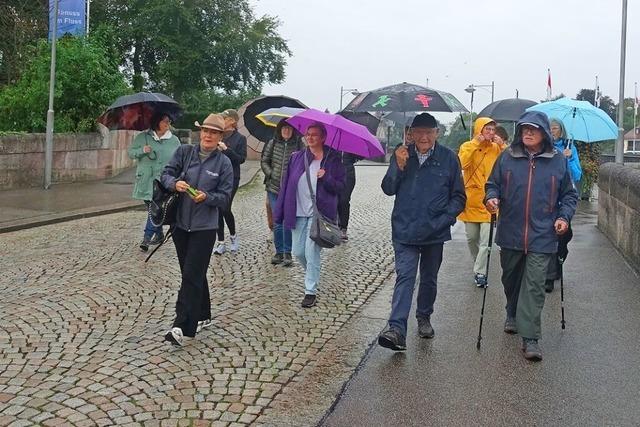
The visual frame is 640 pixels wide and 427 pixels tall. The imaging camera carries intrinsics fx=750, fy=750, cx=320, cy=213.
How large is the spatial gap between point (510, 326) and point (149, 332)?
274 centimetres

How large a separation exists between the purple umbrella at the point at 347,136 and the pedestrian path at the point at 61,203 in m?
6.00

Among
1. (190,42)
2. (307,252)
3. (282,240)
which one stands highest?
(190,42)

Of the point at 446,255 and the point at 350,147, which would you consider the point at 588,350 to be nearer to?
the point at 350,147

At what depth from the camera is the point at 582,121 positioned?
25.7 ft

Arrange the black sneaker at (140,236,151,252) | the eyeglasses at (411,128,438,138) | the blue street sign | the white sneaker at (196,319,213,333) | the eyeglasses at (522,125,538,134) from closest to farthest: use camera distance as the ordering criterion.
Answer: the eyeglasses at (522,125,538,134) → the eyeglasses at (411,128,438,138) → the white sneaker at (196,319,213,333) → the black sneaker at (140,236,151,252) → the blue street sign

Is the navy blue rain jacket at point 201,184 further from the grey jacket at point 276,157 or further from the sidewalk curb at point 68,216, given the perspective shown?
the sidewalk curb at point 68,216

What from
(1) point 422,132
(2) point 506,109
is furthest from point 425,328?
(2) point 506,109

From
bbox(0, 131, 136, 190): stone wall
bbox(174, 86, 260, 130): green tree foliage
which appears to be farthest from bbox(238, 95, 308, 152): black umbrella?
bbox(174, 86, 260, 130): green tree foliage

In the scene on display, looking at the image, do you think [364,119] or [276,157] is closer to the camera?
[364,119]

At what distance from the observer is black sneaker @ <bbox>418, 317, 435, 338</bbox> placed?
5.61 m

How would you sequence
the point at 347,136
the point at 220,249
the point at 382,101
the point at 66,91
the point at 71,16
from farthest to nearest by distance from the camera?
the point at 71,16, the point at 66,91, the point at 220,249, the point at 382,101, the point at 347,136

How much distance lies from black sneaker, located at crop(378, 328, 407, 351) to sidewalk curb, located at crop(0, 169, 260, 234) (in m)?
7.11

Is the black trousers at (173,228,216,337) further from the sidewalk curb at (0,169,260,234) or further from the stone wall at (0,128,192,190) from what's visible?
the stone wall at (0,128,192,190)

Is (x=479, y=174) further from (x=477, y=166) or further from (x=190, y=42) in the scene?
(x=190, y=42)
